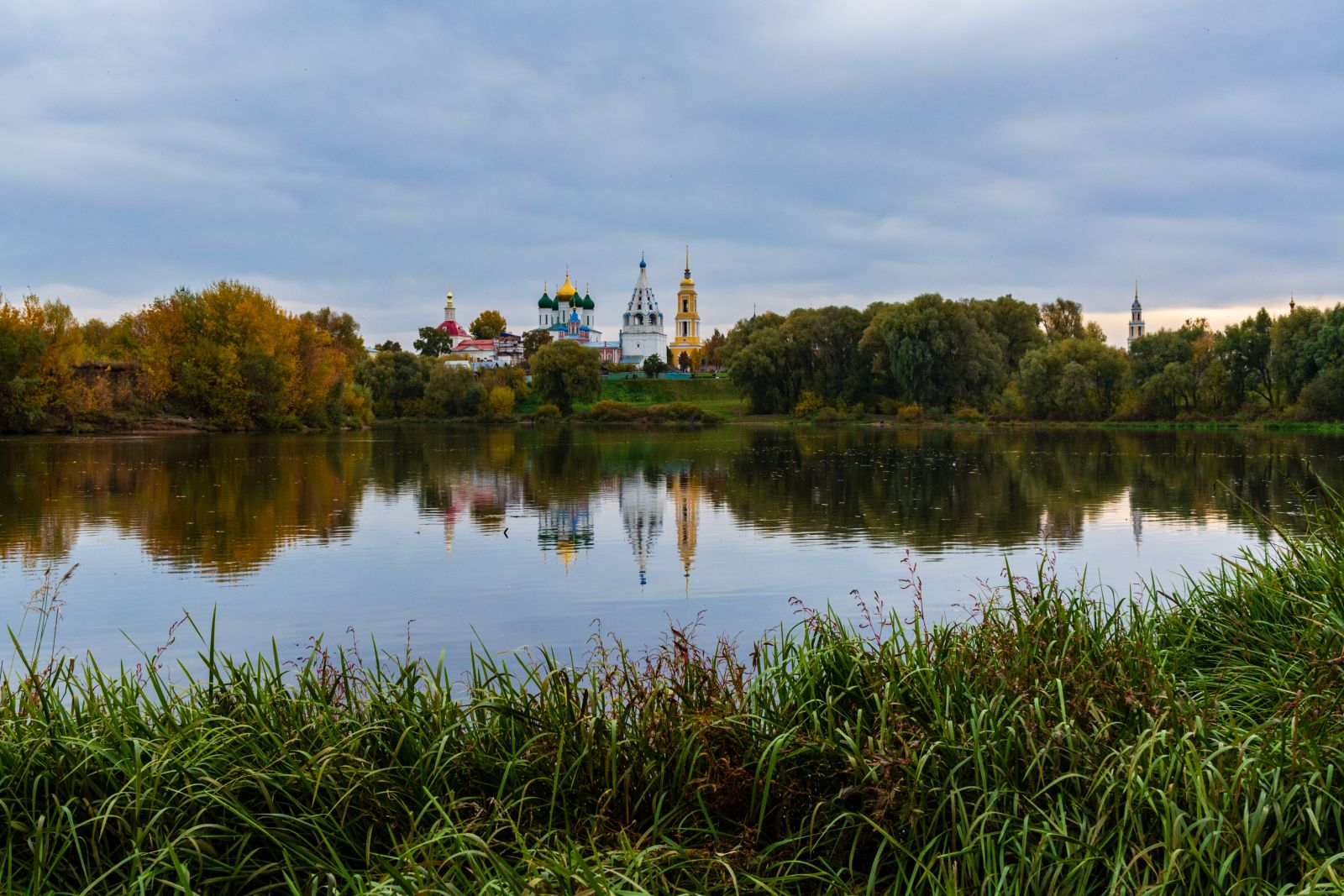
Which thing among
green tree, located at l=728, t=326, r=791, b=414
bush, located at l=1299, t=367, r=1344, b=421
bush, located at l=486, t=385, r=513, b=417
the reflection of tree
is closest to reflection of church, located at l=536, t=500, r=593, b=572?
the reflection of tree

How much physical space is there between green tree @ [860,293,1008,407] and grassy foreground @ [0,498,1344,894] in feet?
220

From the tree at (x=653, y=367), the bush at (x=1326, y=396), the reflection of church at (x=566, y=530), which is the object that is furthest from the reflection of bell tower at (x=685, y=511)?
the tree at (x=653, y=367)

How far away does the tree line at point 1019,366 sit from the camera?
5841cm

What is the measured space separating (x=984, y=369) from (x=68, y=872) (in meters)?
71.4

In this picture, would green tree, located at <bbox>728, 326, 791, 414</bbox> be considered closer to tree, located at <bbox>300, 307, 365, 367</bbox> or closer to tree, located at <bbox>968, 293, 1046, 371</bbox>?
tree, located at <bbox>968, 293, 1046, 371</bbox>

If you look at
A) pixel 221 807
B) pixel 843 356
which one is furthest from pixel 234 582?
pixel 843 356

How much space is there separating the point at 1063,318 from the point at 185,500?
3674 inches

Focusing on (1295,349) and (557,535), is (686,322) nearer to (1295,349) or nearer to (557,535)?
(1295,349)

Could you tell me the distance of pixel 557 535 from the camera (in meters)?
17.0

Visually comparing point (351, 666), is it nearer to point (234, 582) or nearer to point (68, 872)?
point (68, 872)

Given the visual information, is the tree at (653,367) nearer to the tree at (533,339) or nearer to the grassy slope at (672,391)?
the grassy slope at (672,391)

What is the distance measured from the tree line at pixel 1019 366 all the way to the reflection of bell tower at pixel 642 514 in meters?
44.3

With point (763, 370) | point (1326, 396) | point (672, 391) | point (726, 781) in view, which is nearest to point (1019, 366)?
point (763, 370)

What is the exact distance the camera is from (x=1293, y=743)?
151 inches
